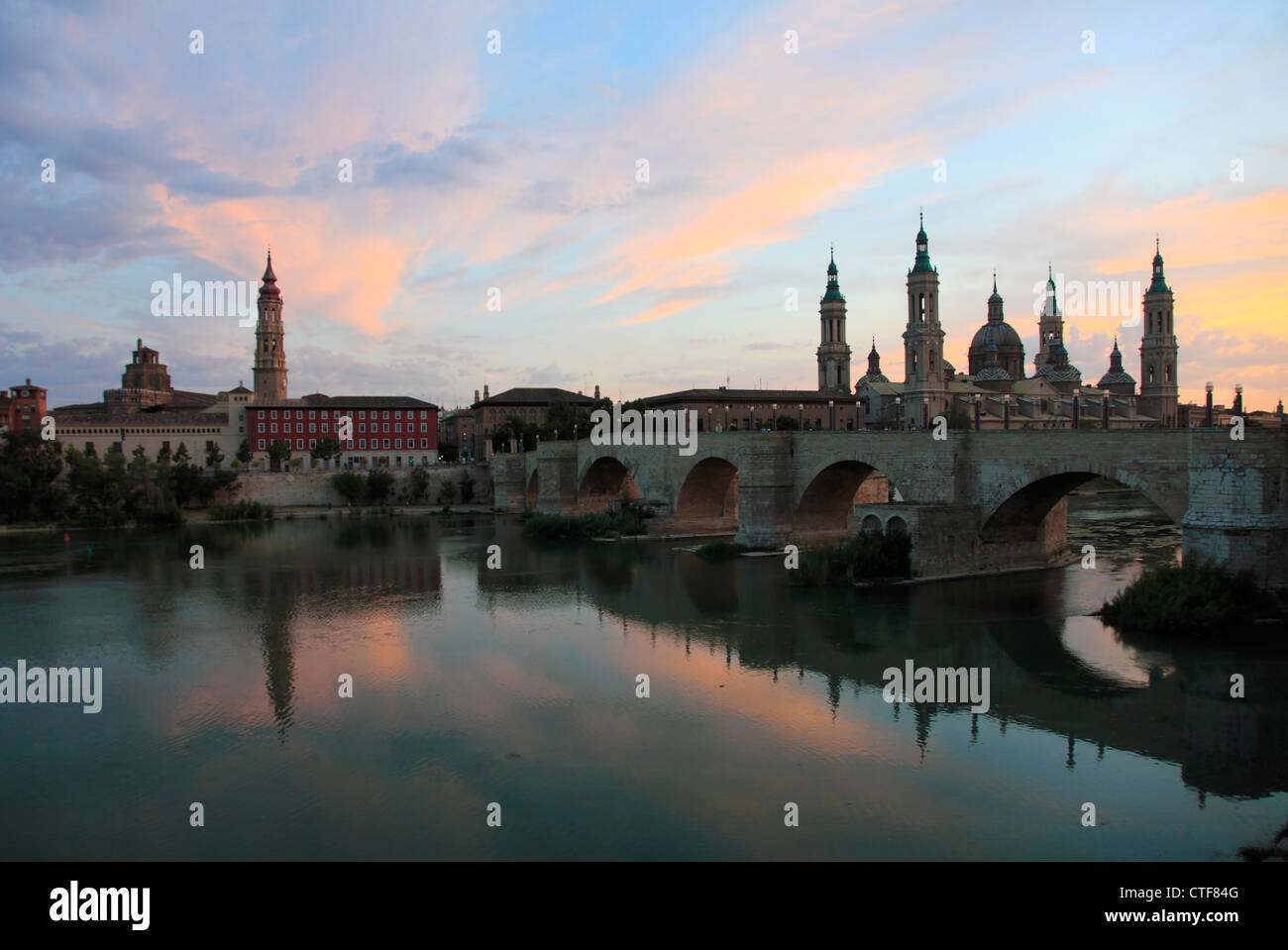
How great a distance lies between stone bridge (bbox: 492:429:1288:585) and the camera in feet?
50.4

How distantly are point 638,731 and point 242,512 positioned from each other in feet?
135

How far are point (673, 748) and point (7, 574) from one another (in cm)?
2584

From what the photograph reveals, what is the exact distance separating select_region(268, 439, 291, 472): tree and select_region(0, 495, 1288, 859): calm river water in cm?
3883

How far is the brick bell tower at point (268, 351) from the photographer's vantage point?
70.2m

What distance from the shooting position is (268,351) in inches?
2766

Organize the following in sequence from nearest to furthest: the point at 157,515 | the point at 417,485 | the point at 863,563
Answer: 1. the point at 863,563
2. the point at 157,515
3. the point at 417,485

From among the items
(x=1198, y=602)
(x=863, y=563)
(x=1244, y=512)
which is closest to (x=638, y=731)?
(x=1198, y=602)

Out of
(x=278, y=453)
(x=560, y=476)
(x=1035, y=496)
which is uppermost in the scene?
(x=278, y=453)

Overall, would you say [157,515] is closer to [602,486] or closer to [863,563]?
[602,486]

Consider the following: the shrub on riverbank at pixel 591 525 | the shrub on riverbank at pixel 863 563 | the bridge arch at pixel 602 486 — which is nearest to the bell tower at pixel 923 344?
the bridge arch at pixel 602 486

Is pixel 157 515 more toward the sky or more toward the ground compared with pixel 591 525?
more toward the sky

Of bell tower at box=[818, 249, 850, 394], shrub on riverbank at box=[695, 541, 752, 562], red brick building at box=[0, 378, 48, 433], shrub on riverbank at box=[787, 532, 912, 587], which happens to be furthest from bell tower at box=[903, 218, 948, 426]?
red brick building at box=[0, 378, 48, 433]

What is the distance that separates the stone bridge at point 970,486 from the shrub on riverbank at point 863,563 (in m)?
0.37

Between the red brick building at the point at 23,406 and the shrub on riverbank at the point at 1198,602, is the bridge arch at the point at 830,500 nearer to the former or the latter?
the shrub on riverbank at the point at 1198,602
